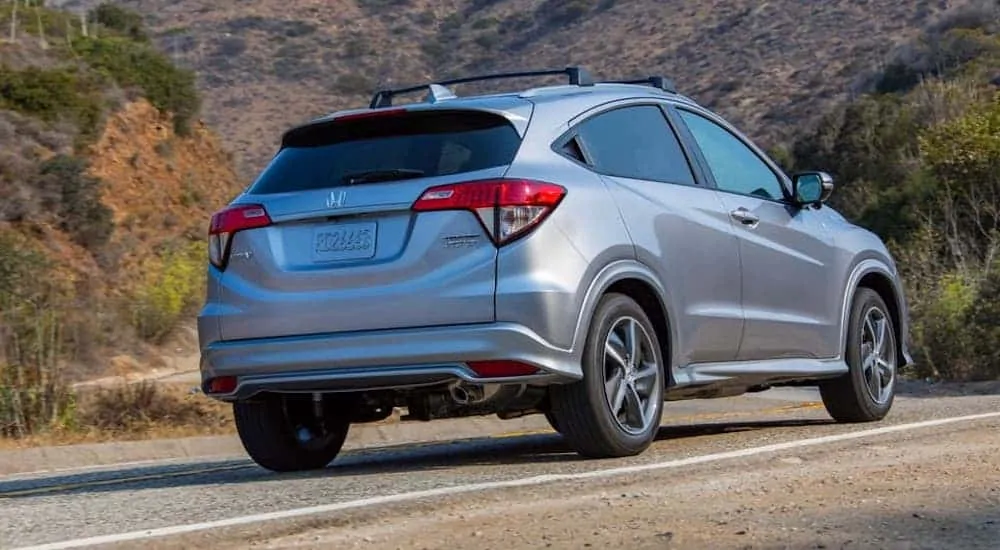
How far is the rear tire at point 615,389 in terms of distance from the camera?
764 centimetres

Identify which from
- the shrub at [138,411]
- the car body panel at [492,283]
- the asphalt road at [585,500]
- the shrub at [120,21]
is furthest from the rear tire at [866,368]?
the shrub at [120,21]

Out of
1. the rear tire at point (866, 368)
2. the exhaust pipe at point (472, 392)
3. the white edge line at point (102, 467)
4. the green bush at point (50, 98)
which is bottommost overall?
the white edge line at point (102, 467)

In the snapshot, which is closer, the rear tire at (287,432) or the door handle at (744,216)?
the rear tire at (287,432)

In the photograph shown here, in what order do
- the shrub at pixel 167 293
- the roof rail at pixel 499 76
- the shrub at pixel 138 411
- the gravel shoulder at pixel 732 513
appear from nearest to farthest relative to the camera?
the gravel shoulder at pixel 732 513 → the roof rail at pixel 499 76 → the shrub at pixel 138 411 → the shrub at pixel 167 293

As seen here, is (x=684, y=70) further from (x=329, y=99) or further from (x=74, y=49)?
(x=74, y=49)

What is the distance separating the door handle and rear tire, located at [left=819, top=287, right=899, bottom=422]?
46.2 inches

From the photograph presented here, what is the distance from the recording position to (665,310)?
8203mm

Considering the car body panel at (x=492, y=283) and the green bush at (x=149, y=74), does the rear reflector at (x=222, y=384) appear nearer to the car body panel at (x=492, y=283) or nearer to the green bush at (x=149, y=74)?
the car body panel at (x=492, y=283)

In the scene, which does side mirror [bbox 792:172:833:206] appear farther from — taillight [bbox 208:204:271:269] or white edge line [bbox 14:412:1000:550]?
taillight [bbox 208:204:271:269]

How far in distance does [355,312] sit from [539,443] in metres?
2.52

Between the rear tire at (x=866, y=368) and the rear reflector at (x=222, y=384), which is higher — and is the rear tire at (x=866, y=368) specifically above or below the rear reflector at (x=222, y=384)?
below

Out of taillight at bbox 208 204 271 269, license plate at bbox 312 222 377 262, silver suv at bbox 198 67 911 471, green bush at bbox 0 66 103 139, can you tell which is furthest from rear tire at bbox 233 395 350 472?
green bush at bbox 0 66 103 139

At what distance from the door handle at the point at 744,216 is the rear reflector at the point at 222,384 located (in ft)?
9.08

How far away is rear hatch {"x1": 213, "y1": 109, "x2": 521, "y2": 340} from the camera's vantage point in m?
7.44
